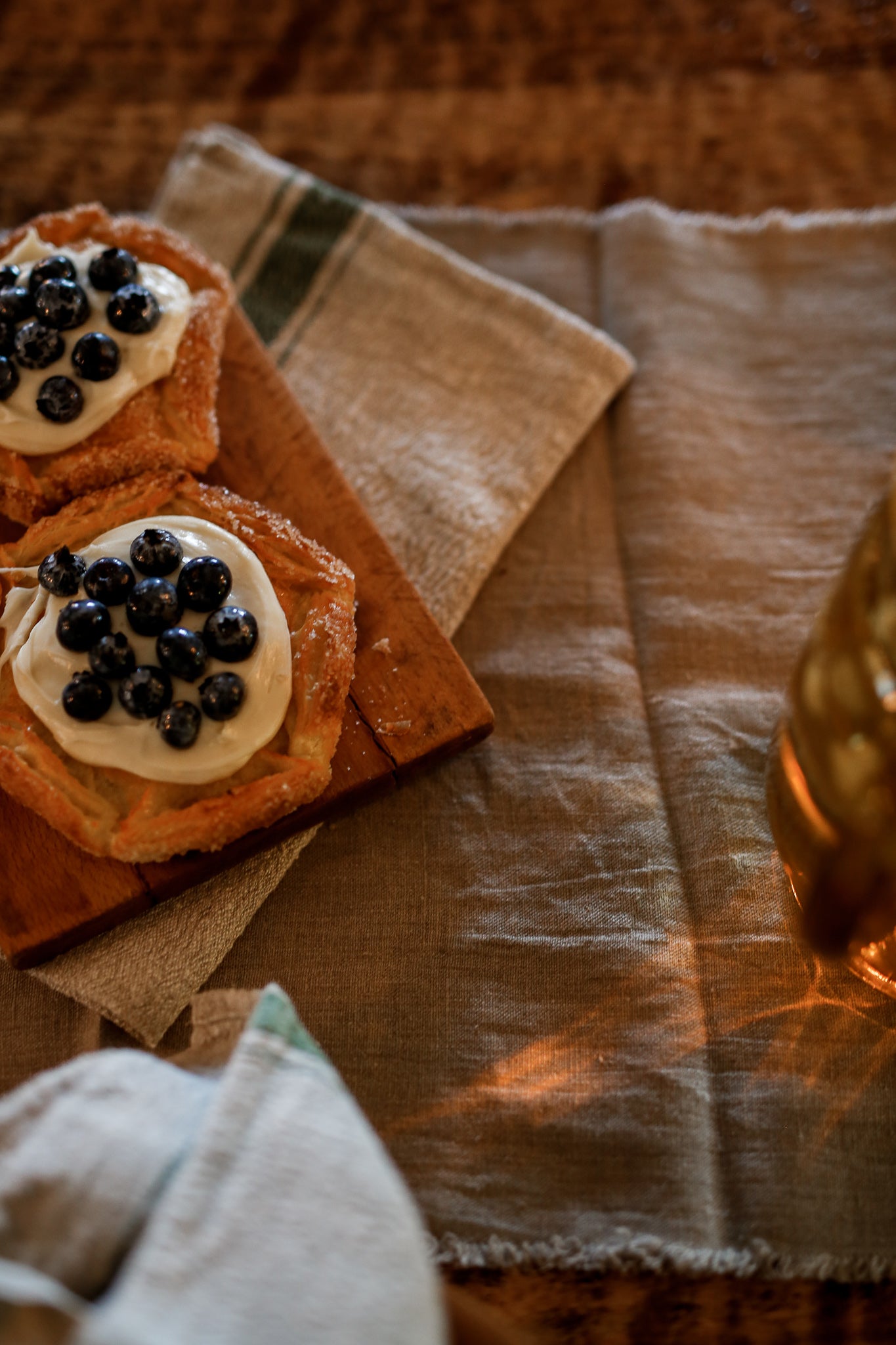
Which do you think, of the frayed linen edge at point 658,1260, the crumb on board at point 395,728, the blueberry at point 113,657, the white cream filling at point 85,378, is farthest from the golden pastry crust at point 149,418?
the frayed linen edge at point 658,1260

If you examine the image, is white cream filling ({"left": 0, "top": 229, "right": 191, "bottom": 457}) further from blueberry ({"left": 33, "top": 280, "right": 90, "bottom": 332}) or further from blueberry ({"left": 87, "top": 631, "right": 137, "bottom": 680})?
blueberry ({"left": 87, "top": 631, "right": 137, "bottom": 680})

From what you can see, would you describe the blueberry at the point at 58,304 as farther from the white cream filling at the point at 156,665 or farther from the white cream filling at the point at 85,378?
the white cream filling at the point at 156,665

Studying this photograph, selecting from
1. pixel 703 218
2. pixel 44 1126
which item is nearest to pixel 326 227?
pixel 703 218

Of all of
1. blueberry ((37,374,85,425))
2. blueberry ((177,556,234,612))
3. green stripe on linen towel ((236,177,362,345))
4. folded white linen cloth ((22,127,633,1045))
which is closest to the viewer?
blueberry ((177,556,234,612))

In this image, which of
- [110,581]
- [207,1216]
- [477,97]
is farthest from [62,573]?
[477,97]

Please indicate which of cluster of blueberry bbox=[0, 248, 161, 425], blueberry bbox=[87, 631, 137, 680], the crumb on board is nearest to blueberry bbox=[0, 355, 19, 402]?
cluster of blueberry bbox=[0, 248, 161, 425]

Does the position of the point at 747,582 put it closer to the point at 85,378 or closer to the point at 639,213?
the point at 639,213
